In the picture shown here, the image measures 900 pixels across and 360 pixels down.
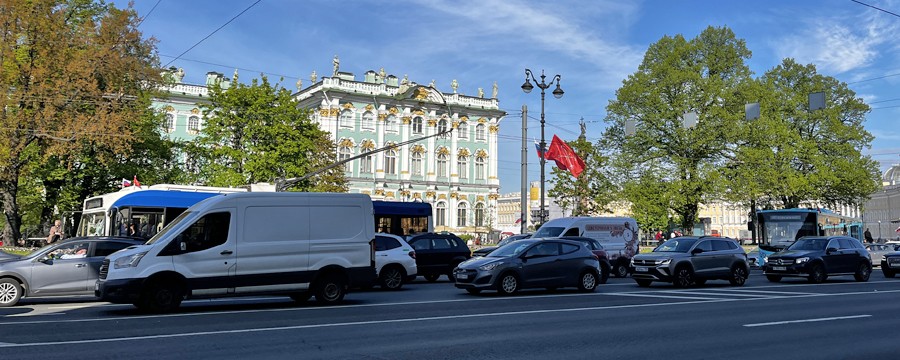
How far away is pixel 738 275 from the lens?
2192cm

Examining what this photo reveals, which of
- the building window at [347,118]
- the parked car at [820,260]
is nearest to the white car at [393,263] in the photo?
the parked car at [820,260]

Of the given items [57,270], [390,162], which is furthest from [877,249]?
[390,162]

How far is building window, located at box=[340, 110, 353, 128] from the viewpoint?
71.0 m

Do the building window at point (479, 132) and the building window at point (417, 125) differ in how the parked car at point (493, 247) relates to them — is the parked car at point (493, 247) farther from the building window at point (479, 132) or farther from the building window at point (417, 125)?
the building window at point (479, 132)

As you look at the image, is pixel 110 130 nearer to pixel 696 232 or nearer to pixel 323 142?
pixel 323 142

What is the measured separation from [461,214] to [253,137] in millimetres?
34738

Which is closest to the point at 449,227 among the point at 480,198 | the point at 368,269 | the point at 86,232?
the point at 480,198

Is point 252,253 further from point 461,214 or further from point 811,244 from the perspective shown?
point 461,214

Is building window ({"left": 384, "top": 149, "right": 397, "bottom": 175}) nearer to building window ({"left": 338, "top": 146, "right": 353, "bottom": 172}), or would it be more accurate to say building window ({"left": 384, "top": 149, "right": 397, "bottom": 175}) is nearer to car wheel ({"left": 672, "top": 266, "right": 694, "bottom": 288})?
building window ({"left": 338, "top": 146, "right": 353, "bottom": 172})

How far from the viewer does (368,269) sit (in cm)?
1534

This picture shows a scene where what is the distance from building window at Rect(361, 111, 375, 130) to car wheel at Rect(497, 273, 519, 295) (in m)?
56.1

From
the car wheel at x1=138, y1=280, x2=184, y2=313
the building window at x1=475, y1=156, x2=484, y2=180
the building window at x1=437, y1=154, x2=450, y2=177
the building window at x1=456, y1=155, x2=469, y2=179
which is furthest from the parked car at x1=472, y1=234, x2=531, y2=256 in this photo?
the building window at x1=475, y1=156, x2=484, y2=180

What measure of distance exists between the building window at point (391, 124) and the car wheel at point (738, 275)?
54657mm

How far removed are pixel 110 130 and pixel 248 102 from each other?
12.9 metres
